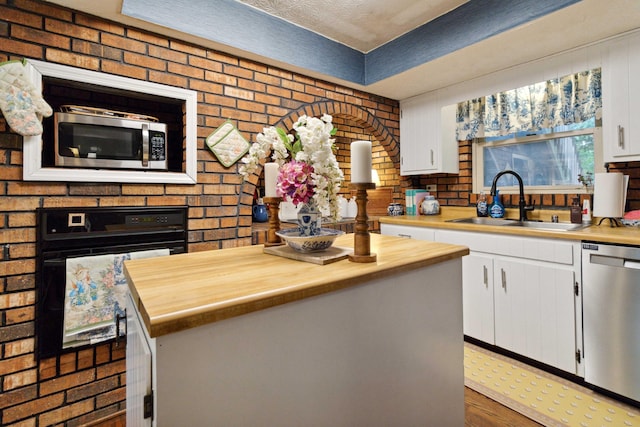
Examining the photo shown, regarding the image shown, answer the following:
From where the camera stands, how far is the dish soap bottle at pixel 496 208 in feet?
9.29

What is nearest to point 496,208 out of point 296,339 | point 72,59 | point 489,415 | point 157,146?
point 489,415

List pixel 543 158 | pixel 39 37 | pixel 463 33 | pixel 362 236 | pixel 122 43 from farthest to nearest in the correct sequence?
pixel 543 158 → pixel 463 33 → pixel 122 43 → pixel 39 37 → pixel 362 236

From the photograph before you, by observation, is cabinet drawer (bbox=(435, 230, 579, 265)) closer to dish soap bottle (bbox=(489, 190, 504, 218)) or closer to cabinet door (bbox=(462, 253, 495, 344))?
cabinet door (bbox=(462, 253, 495, 344))

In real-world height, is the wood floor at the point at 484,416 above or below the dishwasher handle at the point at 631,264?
below

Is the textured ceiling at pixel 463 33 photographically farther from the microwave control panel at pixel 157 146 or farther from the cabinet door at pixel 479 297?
the cabinet door at pixel 479 297

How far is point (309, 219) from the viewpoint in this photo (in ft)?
4.17

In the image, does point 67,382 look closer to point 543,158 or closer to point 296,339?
point 296,339

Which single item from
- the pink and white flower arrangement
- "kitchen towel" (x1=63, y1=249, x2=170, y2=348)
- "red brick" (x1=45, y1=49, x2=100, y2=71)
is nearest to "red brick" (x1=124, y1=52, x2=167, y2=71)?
"red brick" (x1=45, y1=49, x2=100, y2=71)

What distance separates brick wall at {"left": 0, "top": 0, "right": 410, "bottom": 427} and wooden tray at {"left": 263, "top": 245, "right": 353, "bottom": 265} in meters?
1.01

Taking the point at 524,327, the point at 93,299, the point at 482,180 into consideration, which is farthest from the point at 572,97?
the point at 93,299

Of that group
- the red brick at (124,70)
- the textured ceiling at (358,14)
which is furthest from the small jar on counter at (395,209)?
the red brick at (124,70)

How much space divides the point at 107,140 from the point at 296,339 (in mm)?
1640

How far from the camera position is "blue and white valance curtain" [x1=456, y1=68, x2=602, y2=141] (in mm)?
2342

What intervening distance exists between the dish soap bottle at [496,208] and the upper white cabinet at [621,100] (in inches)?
31.4
